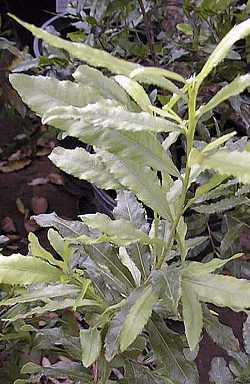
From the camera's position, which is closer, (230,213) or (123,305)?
(123,305)

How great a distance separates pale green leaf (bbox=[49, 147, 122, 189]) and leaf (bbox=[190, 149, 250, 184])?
7.1 inches

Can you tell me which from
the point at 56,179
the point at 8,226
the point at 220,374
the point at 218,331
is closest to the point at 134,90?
the point at 218,331

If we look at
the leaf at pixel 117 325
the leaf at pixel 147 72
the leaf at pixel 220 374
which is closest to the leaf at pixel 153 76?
the leaf at pixel 147 72

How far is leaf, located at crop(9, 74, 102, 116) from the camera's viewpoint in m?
0.70

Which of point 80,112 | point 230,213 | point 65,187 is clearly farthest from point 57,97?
point 65,187

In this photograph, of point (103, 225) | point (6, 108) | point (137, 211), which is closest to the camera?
point (103, 225)

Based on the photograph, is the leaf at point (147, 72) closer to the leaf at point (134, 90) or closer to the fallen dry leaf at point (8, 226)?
the leaf at point (134, 90)

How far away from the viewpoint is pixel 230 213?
1.40m

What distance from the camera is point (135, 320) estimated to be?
0.74 meters

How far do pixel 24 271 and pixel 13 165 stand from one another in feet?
5.92

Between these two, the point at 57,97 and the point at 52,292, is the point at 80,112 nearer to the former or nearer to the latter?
the point at 57,97

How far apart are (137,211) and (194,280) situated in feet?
0.69

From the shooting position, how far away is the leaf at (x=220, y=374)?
104 centimetres

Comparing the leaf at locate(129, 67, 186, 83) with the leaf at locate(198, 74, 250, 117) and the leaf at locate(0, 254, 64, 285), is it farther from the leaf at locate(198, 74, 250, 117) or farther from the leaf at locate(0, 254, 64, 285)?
the leaf at locate(0, 254, 64, 285)
